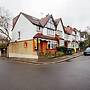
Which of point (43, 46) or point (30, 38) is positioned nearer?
point (30, 38)

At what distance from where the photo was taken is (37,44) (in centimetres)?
3231

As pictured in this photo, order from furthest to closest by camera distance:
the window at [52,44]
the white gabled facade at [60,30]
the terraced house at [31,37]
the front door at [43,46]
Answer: the white gabled facade at [60,30] → the window at [52,44] → the front door at [43,46] → the terraced house at [31,37]

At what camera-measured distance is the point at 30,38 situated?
3450cm

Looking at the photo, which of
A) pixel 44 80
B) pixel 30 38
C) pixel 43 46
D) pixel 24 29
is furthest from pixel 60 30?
pixel 44 80

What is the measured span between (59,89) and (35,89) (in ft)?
3.67

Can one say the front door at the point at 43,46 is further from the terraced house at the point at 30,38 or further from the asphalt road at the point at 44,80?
the asphalt road at the point at 44,80

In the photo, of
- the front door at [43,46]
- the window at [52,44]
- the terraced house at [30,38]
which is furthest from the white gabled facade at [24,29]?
the window at [52,44]

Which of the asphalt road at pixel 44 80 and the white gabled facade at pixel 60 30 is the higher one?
the white gabled facade at pixel 60 30

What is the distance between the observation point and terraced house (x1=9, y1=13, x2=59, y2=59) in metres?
32.9

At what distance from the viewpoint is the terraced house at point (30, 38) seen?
3294 centimetres

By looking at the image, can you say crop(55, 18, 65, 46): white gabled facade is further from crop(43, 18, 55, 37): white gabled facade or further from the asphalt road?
the asphalt road

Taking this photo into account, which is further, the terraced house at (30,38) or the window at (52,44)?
the window at (52,44)

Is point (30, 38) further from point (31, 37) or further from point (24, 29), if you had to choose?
point (24, 29)

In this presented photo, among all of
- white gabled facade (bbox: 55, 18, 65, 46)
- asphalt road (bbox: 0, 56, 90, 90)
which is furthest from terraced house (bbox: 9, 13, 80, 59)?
asphalt road (bbox: 0, 56, 90, 90)
